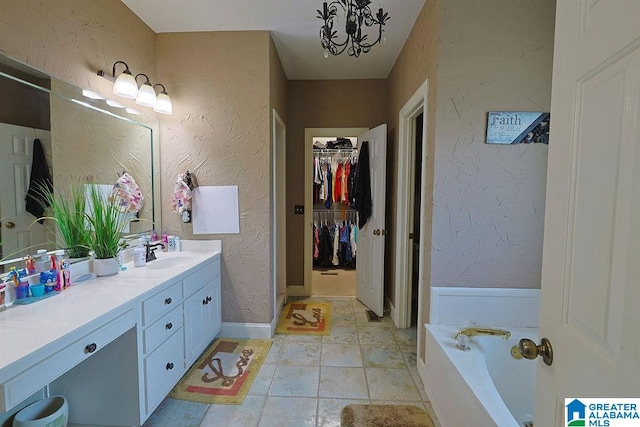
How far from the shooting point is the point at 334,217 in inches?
194

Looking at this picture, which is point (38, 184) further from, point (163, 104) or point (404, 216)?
point (404, 216)

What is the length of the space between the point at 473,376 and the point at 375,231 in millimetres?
1778

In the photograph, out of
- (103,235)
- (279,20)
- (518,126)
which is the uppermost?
(279,20)

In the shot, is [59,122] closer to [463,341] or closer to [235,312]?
[235,312]

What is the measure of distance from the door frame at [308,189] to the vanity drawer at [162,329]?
1860 mm

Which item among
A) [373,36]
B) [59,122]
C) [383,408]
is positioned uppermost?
[373,36]

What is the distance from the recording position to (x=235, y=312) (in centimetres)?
254

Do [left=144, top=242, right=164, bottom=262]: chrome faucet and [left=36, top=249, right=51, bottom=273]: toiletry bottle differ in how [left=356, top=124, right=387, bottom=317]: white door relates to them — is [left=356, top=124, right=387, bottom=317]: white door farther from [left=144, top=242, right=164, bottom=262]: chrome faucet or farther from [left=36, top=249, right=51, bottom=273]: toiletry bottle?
[left=36, top=249, right=51, bottom=273]: toiletry bottle

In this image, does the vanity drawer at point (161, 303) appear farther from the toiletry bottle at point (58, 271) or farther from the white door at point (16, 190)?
the white door at point (16, 190)

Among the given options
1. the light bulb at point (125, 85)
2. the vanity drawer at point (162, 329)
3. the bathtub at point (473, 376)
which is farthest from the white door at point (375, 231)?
the light bulb at point (125, 85)

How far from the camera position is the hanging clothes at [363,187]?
3182 mm

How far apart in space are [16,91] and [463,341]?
2.62m

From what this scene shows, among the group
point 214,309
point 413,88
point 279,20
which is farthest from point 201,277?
point 413,88

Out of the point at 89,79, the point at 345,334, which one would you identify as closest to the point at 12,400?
the point at 89,79
